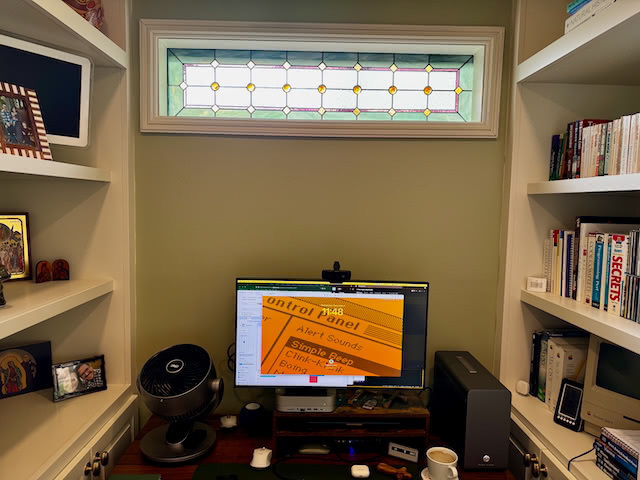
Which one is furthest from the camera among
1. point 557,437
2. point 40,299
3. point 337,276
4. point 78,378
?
point 78,378

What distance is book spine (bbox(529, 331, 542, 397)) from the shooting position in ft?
5.81

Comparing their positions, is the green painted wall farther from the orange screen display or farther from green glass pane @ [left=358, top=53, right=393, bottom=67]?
the orange screen display

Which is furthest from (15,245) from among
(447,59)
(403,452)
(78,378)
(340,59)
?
(447,59)

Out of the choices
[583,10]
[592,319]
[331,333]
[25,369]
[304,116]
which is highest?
[583,10]

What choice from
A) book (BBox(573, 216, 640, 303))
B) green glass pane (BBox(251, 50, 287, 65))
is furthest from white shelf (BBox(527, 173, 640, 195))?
green glass pane (BBox(251, 50, 287, 65))

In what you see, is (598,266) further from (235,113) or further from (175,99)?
(175,99)

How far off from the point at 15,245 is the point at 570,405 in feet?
6.97

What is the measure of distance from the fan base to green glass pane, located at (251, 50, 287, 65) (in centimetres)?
152

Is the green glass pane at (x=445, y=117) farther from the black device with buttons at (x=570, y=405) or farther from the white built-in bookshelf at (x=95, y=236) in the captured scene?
the white built-in bookshelf at (x=95, y=236)

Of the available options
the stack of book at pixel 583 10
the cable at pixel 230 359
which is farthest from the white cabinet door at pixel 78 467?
the stack of book at pixel 583 10

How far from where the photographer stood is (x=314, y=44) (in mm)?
1811

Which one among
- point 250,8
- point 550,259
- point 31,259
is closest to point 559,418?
point 550,259

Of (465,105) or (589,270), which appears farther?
(465,105)

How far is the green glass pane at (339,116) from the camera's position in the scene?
74.6 inches
